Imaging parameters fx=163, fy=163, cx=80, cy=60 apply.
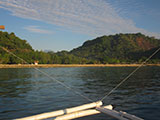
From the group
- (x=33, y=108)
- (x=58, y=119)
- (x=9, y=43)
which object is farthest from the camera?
(x=9, y=43)

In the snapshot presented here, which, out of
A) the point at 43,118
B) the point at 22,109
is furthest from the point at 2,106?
the point at 43,118

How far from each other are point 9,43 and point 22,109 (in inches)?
7382

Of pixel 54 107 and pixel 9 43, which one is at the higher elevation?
pixel 9 43

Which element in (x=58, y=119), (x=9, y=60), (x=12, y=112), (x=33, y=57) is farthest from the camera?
(x=33, y=57)

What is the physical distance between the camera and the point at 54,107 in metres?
12.4

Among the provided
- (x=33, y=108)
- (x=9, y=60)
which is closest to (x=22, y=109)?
Answer: (x=33, y=108)

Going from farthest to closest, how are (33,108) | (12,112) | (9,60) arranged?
(9,60) → (33,108) → (12,112)

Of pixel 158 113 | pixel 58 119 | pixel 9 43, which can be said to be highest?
pixel 9 43

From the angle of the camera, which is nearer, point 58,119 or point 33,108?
point 58,119

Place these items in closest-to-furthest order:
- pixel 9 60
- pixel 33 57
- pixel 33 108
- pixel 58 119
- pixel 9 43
A: pixel 58 119
pixel 33 108
pixel 9 60
pixel 33 57
pixel 9 43

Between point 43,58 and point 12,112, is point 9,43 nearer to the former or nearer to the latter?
point 43,58

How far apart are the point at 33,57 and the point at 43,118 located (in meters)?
170

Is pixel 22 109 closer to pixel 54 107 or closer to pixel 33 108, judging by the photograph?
pixel 33 108

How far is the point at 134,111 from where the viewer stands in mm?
11570
